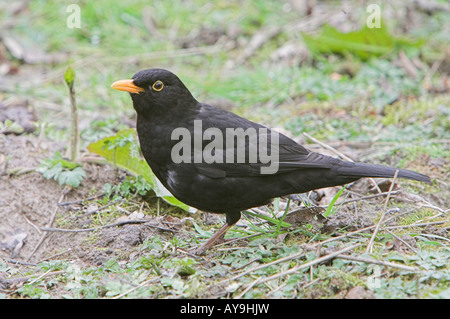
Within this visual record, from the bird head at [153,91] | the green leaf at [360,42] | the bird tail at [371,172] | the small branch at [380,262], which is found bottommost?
the small branch at [380,262]

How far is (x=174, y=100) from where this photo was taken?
173 inches

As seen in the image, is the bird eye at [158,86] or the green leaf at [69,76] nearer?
the bird eye at [158,86]

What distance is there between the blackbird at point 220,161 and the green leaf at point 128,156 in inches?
26.7

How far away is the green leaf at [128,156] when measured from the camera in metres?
4.95

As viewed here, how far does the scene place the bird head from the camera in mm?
4328

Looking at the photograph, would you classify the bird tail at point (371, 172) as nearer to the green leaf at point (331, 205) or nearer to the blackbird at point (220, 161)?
the blackbird at point (220, 161)

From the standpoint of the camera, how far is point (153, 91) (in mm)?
4352

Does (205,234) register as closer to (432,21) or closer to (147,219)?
(147,219)

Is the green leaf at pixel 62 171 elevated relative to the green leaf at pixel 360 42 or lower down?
lower down

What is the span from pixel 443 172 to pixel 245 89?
9.84ft

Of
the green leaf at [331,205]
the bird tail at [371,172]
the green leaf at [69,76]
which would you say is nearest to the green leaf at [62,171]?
the green leaf at [69,76]

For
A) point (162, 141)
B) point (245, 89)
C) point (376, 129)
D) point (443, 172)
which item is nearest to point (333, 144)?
point (376, 129)

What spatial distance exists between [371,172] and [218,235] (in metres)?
1.21

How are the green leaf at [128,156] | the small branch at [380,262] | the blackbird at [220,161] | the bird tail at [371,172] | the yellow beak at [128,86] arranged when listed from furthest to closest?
1. the green leaf at [128,156]
2. the yellow beak at [128,86]
3. the blackbird at [220,161]
4. the bird tail at [371,172]
5. the small branch at [380,262]
